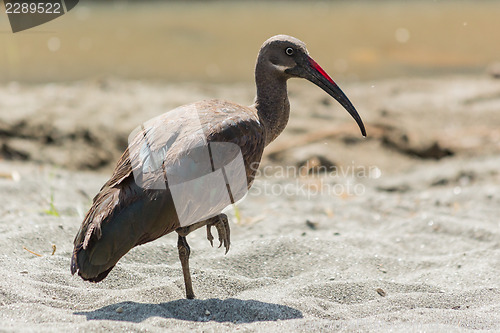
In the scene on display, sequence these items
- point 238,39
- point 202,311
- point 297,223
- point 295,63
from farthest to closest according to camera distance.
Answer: point 238,39
point 297,223
point 295,63
point 202,311

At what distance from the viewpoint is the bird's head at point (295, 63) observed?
15.8 ft

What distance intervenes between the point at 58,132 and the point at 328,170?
3204 millimetres

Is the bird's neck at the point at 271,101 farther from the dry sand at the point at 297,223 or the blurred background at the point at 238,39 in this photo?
the blurred background at the point at 238,39

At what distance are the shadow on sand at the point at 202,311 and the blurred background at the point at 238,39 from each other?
7734 mm

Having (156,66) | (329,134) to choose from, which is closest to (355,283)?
(329,134)

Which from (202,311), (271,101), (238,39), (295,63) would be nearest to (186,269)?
(202,311)

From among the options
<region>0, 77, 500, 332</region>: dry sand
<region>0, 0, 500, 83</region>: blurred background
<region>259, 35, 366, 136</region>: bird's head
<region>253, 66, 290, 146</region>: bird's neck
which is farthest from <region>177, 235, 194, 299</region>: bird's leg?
<region>0, 0, 500, 83</region>: blurred background

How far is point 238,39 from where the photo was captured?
1398cm

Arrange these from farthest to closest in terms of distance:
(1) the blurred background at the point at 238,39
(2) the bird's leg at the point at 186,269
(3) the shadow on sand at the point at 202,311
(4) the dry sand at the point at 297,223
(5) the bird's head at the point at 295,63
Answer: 1. (1) the blurred background at the point at 238,39
2. (5) the bird's head at the point at 295,63
3. (2) the bird's leg at the point at 186,269
4. (4) the dry sand at the point at 297,223
5. (3) the shadow on sand at the point at 202,311

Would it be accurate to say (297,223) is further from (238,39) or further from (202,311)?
(238,39)

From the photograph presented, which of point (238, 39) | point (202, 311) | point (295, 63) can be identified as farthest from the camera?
point (238, 39)

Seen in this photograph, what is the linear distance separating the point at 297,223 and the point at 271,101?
1282 mm

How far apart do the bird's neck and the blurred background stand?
6.37 meters

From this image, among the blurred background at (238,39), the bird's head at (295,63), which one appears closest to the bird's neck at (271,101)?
the bird's head at (295,63)
